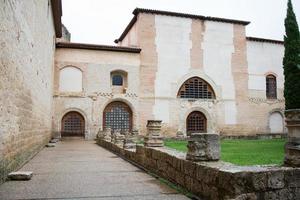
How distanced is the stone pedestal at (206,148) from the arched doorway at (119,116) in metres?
16.2

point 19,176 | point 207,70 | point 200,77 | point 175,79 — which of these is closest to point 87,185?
point 19,176

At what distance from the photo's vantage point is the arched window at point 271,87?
24.2 meters

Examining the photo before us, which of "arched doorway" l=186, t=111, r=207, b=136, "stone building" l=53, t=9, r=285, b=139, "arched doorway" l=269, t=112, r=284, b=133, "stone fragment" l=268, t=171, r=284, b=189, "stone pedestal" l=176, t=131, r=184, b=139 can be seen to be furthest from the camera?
"arched doorway" l=269, t=112, r=284, b=133

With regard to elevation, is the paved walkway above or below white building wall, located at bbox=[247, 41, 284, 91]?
below

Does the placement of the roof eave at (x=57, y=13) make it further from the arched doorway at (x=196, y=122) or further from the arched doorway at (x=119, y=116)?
the arched doorway at (x=196, y=122)

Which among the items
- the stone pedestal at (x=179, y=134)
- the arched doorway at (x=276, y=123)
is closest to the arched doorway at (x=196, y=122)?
the stone pedestal at (x=179, y=134)

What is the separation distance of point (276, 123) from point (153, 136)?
62.2 feet

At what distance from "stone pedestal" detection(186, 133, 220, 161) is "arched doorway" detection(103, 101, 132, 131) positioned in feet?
53.1

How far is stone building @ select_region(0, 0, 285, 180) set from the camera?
65.6ft

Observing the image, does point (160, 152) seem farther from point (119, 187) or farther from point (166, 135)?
point (166, 135)

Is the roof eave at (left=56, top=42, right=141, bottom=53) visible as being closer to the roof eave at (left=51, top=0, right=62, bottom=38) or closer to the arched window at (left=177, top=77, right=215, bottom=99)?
the roof eave at (left=51, top=0, right=62, bottom=38)

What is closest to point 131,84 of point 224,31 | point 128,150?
point 224,31

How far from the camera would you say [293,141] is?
14.2 feet

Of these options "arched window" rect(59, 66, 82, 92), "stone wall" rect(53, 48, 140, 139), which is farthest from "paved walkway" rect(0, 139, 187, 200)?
"arched window" rect(59, 66, 82, 92)
